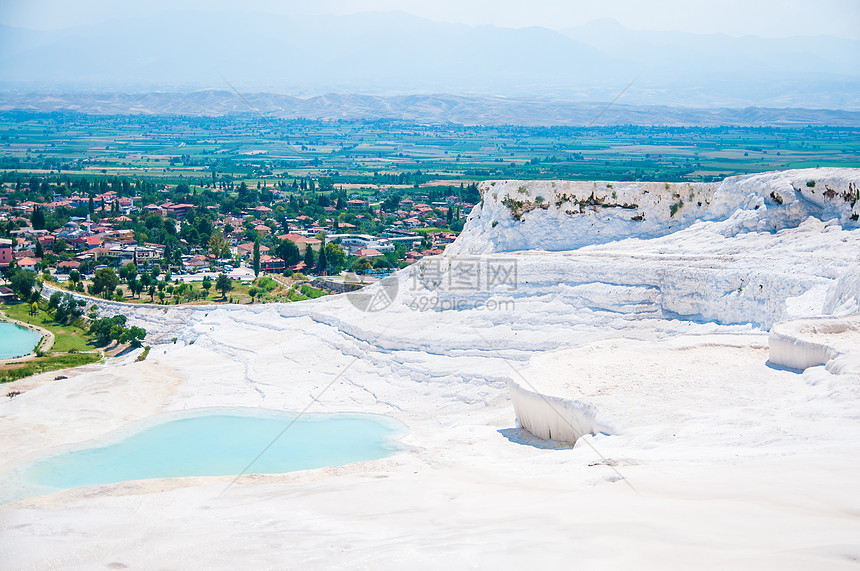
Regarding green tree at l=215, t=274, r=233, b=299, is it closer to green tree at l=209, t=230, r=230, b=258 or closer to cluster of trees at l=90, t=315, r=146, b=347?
cluster of trees at l=90, t=315, r=146, b=347

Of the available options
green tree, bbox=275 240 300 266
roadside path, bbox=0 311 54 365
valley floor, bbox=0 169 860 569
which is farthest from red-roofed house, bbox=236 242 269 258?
valley floor, bbox=0 169 860 569

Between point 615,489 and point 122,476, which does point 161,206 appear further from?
point 615,489

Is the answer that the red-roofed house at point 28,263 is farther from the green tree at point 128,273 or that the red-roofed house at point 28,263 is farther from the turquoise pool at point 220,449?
the turquoise pool at point 220,449

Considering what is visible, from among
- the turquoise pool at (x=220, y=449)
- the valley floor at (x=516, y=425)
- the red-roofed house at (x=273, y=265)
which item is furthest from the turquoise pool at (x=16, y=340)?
the turquoise pool at (x=220, y=449)

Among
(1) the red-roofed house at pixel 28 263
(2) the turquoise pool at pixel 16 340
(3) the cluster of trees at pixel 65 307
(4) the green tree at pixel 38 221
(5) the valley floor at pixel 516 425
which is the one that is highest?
(5) the valley floor at pixel 516 425

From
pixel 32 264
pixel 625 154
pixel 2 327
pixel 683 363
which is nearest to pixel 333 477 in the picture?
pixel 683 363

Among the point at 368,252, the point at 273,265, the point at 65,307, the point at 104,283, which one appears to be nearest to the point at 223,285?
the point at 104,283
